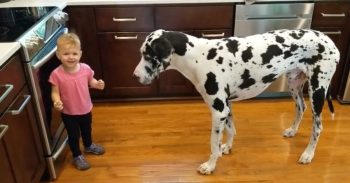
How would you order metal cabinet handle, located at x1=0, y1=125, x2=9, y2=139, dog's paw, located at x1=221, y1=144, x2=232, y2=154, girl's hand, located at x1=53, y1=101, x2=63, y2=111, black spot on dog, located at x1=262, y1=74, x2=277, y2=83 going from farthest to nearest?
1. dog's paw, located at x1=221, y1=144, x2=232, y2=154
2. black spot on dog, located at x1=262, y1=74, x2=277, y2=83
3. girl's hand, located at x1=53, y1=101, x2=63, y2=111
4. metal cabinet handle, located at x1=0, y1=125, x2=9, y2=139

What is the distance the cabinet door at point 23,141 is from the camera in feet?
5.79

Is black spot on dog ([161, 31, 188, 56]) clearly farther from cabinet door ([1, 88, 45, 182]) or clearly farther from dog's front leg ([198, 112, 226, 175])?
cabinet door ([1, 88, 45, 182])

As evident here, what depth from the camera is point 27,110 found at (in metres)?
1.94

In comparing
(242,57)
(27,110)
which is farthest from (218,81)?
(27,110)

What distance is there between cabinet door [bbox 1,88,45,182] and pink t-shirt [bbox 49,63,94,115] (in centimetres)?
19

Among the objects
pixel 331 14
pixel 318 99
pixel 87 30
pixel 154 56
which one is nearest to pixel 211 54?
pixel 154 56

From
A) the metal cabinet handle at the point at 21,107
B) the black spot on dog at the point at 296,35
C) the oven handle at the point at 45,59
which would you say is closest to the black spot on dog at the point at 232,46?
the black spot on dog at the point at 296,35

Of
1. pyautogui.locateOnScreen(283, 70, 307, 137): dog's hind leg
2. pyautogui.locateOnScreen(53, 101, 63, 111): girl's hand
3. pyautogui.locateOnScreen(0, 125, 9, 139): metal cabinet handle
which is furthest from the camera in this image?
pyautogui.locateOnScreen(283, 70, 307, 137): dog's hind leg

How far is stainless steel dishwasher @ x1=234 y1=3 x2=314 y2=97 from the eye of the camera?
2.74m

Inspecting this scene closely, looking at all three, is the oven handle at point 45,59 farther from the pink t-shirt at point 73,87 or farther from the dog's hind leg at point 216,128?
the dog's hind leg at point 216,128

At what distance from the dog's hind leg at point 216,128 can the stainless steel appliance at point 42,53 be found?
99 centimetres

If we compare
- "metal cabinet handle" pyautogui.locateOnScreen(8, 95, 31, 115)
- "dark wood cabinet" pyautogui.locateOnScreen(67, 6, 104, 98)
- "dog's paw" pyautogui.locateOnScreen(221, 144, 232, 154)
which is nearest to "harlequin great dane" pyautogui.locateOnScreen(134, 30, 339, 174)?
"dog's paw" pyautogui.locateOnScreen(221, 144, 232, 154)

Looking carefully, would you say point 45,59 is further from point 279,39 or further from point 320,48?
point 320,48

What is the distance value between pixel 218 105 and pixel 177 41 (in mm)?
452
